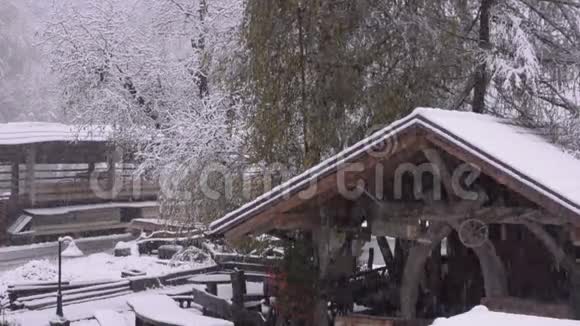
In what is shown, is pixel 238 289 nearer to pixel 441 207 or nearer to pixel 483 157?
pixel 441 207

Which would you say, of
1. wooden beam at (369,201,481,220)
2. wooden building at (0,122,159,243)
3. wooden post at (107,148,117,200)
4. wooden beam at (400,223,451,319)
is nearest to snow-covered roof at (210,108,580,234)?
wooden beam at (369,201,481,220)

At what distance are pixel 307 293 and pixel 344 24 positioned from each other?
5248 millimetres

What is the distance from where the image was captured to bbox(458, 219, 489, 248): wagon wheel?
819 centimetres

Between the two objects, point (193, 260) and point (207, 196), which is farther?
point (193, 260)

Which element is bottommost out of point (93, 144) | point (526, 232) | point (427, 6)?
point (526, 232)

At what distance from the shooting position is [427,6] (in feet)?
45.3

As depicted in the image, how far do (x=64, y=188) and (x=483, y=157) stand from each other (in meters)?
22.2

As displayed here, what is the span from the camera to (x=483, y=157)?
7367 millimetres

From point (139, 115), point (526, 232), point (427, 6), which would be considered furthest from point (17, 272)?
point (526, 232)

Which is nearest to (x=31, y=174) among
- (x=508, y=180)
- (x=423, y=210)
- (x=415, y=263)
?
(x=415, y=263)

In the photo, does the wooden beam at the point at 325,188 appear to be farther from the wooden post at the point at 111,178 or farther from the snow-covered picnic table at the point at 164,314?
the wooden post at the point at 111,178

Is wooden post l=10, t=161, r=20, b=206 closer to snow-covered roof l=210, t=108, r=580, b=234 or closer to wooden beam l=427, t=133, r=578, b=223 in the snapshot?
snow-covered roof l=210, t=108, r=580, b=234

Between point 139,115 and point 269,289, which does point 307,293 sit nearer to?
point 269,289

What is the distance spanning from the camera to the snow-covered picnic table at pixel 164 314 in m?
11.5
